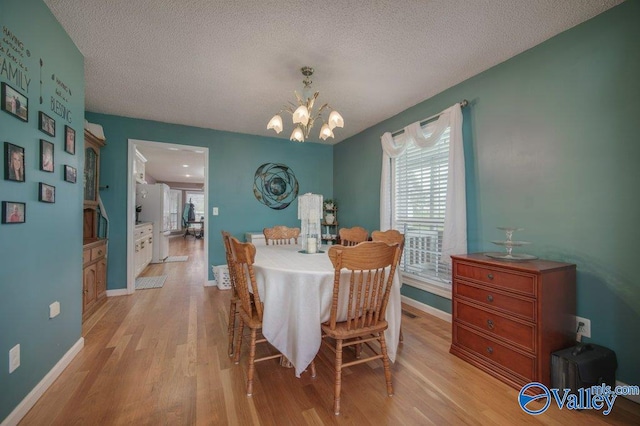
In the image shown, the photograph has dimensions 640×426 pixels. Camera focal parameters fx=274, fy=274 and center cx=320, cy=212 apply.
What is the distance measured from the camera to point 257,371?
6.38 ft

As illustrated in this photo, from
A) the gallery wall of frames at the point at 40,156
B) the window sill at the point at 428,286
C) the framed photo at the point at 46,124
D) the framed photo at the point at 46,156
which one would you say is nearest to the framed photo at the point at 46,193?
the gallery wall of frames at the point at 40,156

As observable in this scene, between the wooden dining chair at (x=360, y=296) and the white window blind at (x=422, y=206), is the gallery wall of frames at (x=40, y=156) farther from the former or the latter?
the white window blind at (x=422, y=206)

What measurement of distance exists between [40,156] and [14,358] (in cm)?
114

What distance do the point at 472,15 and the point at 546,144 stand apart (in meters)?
1.09

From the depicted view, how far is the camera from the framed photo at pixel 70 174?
201 centimetres

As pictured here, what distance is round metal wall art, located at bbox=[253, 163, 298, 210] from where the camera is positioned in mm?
4691

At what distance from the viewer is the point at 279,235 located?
317 centimetres

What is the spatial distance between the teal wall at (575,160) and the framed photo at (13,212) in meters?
3.28

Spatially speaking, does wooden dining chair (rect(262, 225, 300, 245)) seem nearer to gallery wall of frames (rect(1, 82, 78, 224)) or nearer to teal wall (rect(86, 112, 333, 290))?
teal wall (rect(86, 112, 333, 290))

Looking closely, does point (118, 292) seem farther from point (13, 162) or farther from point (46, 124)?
point (13, 162)

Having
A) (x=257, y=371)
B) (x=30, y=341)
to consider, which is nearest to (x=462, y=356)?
(x=257, y=371)

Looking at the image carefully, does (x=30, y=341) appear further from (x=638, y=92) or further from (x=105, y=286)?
(x=638, y=92)

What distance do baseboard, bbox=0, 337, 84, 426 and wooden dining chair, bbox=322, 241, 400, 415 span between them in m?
1.63

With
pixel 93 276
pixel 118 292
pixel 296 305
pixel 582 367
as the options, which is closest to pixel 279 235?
pixel 296 305
